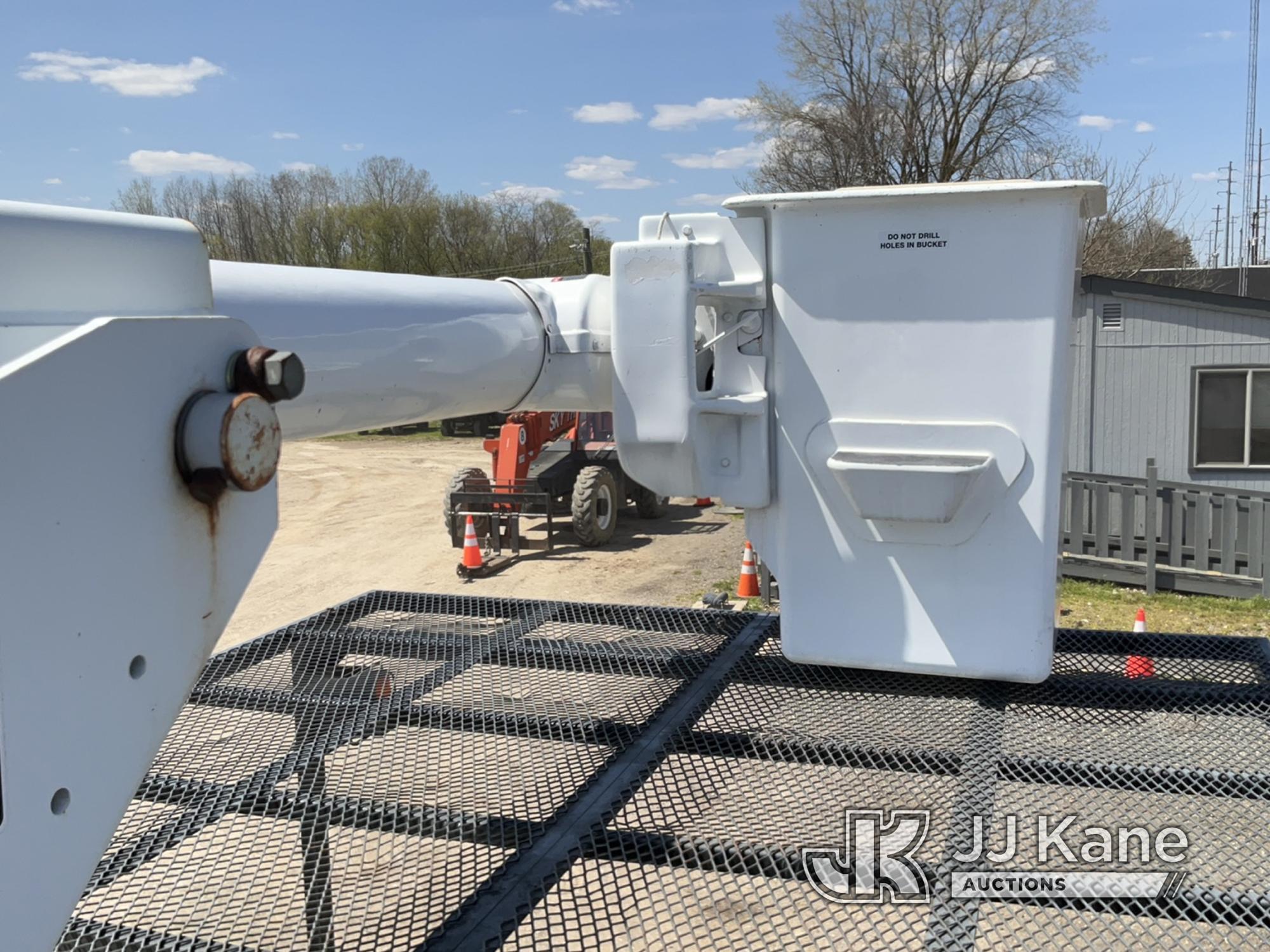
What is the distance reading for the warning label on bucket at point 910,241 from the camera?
8.13 feet

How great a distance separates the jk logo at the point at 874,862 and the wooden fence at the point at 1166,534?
837cm

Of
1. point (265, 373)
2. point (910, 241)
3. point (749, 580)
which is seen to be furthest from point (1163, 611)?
point (265, 373)

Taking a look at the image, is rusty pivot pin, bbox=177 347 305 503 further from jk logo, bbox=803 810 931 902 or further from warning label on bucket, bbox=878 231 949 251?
warning label on bucket, bbox=878 231 949 251

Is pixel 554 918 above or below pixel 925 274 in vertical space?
below

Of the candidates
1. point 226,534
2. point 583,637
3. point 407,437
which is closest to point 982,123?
point 407,437

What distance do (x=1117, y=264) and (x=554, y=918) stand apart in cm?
2646

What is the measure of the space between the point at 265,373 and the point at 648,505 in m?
13.3

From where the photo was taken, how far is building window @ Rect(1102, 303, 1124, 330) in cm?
1095

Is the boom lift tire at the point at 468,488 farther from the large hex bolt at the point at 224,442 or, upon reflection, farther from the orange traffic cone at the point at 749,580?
A: the large hex bolt at the point at 224,442

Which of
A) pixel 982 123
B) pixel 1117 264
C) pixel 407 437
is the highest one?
pixel 982 123

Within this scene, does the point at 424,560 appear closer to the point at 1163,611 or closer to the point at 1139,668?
the point at 1163,611

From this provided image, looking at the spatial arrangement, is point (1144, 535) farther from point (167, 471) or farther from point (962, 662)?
point (167, 471)

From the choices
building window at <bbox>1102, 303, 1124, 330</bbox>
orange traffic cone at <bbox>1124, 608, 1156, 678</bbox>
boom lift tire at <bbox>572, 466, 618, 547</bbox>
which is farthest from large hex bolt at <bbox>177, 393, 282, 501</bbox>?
boom lift tire at <bbox>572, 466, 618, 547</bbox>

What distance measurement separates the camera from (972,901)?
1854mm
